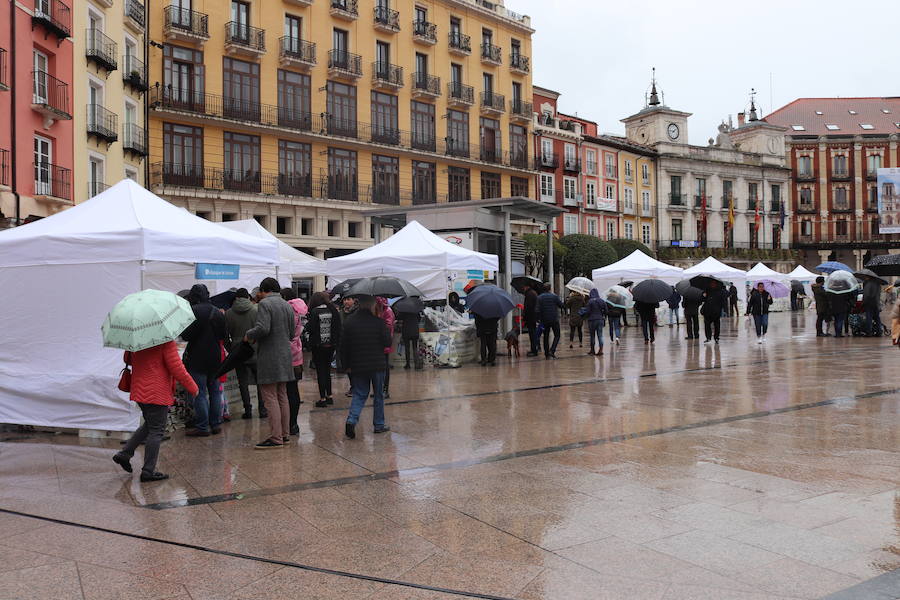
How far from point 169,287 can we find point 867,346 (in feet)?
50.3

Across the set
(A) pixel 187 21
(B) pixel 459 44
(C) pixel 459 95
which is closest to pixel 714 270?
(C) pixel 459 95

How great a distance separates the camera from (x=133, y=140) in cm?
2725

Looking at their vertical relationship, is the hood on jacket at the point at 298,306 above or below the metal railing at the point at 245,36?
below

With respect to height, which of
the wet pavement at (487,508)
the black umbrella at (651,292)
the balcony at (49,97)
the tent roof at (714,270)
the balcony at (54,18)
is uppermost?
the balcony at (54,18)

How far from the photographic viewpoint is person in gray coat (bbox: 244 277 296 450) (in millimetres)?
7344

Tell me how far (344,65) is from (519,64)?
12.9 meters

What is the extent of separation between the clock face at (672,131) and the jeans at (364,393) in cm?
5743

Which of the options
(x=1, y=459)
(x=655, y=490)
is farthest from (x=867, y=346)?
(x=1, y=459)

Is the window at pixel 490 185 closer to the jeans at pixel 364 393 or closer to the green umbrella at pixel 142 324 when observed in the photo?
the jeans at pixel 364 393

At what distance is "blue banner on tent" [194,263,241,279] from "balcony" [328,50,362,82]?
92.6 ft

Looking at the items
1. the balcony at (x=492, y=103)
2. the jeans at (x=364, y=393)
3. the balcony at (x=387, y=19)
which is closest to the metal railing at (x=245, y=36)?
the balcony at (x=387, y=19)

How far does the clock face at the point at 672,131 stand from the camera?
2391 inches

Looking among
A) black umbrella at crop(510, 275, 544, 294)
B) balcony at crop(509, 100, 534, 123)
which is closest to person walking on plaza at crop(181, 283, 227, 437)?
black umbrella at crop(510, 275, 544, 294)

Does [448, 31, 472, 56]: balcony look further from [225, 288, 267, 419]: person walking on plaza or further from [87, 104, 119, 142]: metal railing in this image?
[225, 288, 267, 419]: person walking on plaza
